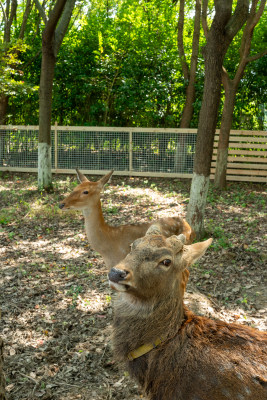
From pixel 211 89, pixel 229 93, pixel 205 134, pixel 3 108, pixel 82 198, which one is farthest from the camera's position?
pixel 3 108

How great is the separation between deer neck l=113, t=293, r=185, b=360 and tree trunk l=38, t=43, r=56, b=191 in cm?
878

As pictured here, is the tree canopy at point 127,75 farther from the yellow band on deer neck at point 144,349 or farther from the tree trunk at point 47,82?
the yellow band on deer neck at point 144,349

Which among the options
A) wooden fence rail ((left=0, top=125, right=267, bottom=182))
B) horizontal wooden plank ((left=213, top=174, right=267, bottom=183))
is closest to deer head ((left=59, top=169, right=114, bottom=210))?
wooden fence rail ((left=0, top=125, right=267, bottom=182))

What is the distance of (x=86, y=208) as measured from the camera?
19.8 ft

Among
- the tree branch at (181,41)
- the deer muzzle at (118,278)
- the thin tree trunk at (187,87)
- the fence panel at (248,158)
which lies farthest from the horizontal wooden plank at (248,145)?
the deer muzzle at (118,278)

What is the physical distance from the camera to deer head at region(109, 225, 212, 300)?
8.45 ft

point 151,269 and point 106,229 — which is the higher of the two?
point 151,269

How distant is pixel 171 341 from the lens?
2730 mm

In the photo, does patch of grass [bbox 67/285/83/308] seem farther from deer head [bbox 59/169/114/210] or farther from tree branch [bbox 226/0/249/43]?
tree branch [bbox 226/0/249/43]

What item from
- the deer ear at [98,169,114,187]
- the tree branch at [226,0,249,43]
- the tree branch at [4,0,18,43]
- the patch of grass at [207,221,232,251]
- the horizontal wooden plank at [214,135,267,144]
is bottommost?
the patch of grass at [207,221,232,251]

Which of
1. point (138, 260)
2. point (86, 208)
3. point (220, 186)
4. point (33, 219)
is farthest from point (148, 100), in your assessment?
point (138, 260)

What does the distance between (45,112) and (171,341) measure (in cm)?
936

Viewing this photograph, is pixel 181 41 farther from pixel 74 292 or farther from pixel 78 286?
pixel 74 292

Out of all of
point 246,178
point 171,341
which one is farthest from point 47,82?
point 171,341
